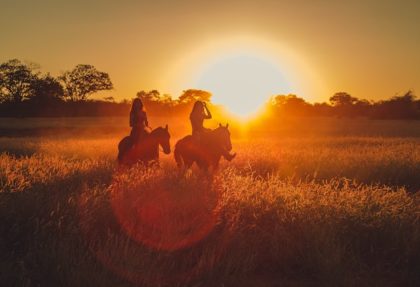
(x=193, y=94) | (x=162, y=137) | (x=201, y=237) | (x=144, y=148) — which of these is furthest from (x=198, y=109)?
(x=193, y=94)

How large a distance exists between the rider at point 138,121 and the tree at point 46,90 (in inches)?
2198

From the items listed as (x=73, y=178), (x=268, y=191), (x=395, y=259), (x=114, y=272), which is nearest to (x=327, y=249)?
(x=395, y=259)

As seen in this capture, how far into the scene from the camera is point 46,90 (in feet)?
211

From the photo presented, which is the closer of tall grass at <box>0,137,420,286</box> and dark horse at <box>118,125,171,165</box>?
tall grass at <box>0,137,420,286</box>

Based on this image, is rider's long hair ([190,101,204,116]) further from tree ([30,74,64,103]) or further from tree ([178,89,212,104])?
tree ([178,89,212,104])

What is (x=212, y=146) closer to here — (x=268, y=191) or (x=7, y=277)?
(x=268, y=191)

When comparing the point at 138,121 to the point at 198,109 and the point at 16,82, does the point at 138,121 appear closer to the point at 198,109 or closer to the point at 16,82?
the point at 198,109

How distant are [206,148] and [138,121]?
183 centimetres

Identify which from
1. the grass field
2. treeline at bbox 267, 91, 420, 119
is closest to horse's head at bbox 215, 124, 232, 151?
the grass field

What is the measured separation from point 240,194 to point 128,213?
182cm

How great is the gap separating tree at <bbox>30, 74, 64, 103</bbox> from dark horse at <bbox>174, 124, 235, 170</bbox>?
55901 mm

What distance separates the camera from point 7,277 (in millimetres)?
→ 4312

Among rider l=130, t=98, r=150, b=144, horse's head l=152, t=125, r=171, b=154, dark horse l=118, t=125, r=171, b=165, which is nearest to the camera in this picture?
Answer: rider l=130, t=98, r=150, b=144

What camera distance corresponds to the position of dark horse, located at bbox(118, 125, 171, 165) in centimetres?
1059
